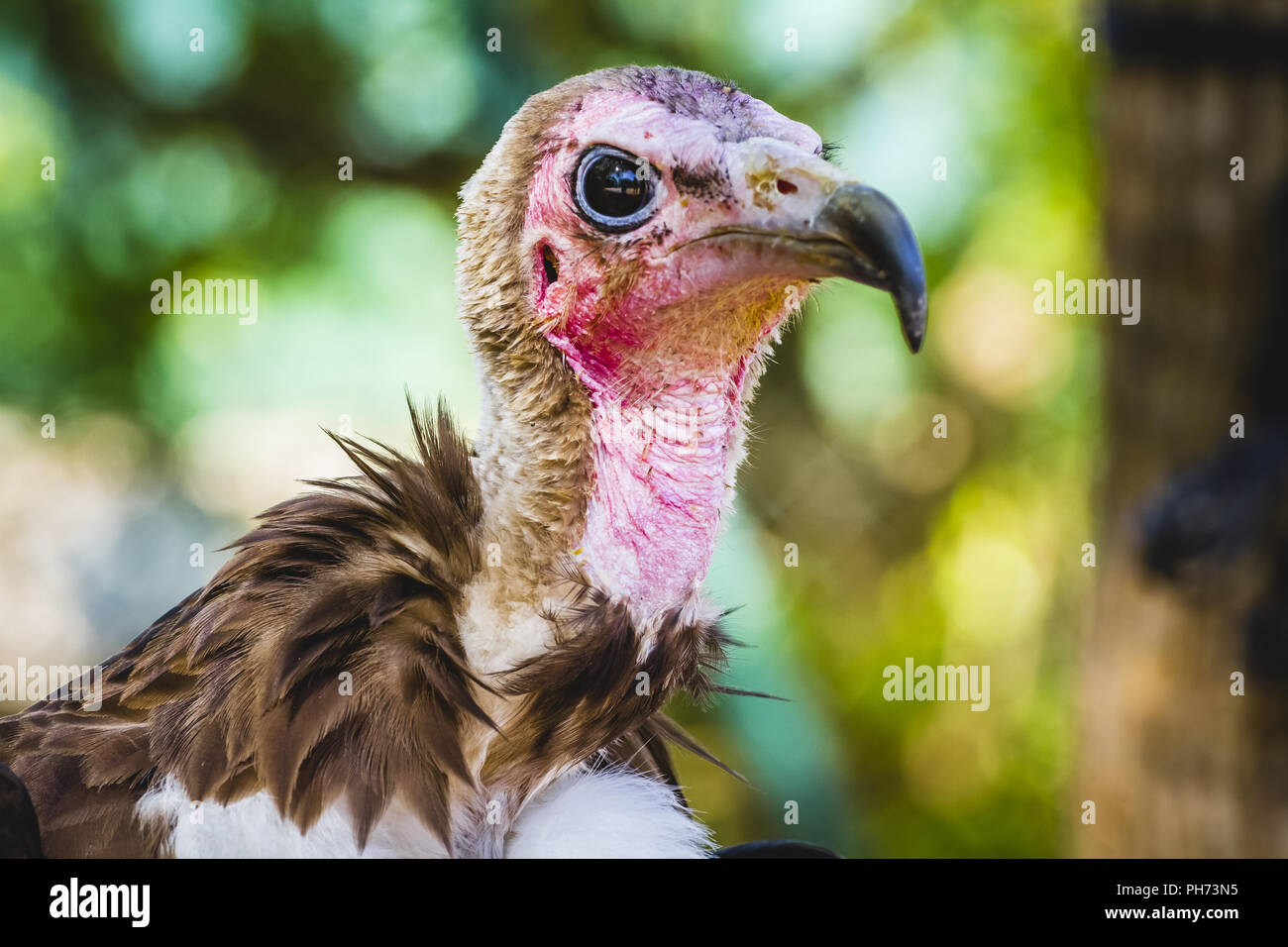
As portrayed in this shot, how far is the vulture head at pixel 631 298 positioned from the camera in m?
1.71

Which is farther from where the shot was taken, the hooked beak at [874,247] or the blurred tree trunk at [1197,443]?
the blurred tree trunk at [1197,443]

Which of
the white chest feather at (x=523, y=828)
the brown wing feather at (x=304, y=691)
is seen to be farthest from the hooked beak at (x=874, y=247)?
the white chest feather at (x=523, y=828)

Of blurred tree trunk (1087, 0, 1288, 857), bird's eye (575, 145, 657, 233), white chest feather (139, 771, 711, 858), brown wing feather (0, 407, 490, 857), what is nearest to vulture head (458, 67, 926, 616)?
bird's eye (575, 145, 657, 233)

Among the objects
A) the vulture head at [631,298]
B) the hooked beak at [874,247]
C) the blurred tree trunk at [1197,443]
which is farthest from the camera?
the blurred tree trunk at [1197,443]

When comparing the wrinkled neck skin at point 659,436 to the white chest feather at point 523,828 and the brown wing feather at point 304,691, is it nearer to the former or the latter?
the brown wing feather at point 304,691

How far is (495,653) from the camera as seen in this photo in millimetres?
1704

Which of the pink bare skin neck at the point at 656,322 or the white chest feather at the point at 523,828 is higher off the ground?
the pink bare skin neck at the point at 656,322

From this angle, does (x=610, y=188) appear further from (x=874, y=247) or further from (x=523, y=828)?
(x=523, y=828)

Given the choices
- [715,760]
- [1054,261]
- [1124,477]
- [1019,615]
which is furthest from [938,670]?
[715,760]

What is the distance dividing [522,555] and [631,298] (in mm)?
459

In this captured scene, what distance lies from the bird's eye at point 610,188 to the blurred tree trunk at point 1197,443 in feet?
7.33

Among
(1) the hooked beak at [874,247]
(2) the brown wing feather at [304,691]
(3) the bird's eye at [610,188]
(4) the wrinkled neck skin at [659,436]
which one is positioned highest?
(3) the bird's eye at [610,188]

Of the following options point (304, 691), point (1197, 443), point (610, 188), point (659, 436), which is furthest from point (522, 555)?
point (1197, 443)
